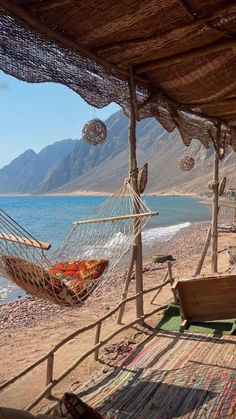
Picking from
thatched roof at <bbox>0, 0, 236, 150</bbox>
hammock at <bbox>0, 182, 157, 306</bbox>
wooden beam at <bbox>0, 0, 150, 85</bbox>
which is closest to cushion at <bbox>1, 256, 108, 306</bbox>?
hammock at <bbox>0, 182, 157, 306</bbox>

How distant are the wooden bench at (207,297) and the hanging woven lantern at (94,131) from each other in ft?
5.52

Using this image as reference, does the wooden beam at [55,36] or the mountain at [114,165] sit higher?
the mountain at [114,165]

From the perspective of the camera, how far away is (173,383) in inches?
99.8

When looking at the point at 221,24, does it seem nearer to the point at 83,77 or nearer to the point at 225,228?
the point at 83,77

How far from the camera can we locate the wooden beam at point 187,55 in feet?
9.76

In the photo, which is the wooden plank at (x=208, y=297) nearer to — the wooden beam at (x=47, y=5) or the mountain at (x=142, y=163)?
the wooden beam at (x=47, y=5)

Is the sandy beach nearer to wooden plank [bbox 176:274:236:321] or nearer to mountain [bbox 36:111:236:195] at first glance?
wooden plank [bbox 176:274:236:321]

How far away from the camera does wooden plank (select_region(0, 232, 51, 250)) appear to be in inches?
92.3

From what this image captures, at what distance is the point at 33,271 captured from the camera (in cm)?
254

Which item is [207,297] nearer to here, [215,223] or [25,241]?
[25,241]

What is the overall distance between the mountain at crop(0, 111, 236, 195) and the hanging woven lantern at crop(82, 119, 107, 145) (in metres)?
36.1

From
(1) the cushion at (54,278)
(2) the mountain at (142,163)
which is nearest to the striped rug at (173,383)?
(1) the cushion at (54,278)

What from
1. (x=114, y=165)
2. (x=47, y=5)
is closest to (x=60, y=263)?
(x=47, y=5)

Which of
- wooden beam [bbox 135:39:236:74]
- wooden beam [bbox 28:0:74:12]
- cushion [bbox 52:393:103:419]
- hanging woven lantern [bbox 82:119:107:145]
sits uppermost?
wooden beam [bbox 28:0:74:12]
